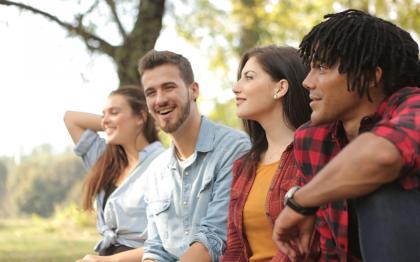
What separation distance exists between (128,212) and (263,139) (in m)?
1.42

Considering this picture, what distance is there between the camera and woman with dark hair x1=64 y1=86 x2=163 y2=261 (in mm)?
4387

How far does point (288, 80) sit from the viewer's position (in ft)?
10.5

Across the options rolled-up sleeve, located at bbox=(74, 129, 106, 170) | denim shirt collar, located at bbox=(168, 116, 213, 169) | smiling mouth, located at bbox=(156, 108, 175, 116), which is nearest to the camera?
denim shirt collar, located at bbox=(168, 116, 213, 169)

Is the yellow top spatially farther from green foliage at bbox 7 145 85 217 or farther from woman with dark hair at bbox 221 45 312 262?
green foliage at bbox 7 145 85 217

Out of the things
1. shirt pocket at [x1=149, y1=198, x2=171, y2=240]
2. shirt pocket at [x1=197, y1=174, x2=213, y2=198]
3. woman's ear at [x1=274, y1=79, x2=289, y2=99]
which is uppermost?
woman's ear at [x1=274, y1=79, x2=289, y2=99]

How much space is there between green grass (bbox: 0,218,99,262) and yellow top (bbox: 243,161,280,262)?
146 inches

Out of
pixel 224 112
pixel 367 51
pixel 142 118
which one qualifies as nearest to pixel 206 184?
pixel 142 118

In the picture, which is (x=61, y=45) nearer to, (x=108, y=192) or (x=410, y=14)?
(x=108, y=192)

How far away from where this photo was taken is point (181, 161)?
380cm

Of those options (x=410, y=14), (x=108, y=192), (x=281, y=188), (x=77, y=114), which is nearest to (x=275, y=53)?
(x=281, y=188)

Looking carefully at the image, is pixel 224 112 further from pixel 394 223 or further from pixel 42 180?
pixel 394 223

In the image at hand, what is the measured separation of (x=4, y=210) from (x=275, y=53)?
33.4 ft

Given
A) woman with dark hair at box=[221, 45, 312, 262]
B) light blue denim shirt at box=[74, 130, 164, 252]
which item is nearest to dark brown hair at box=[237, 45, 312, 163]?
woman with dark hair at box=[221, 45, 312, 262]

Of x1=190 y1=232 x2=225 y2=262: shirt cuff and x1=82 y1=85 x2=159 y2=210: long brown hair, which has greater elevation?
x1=82 y1=85 x2=159 y2=210: long brown hair
